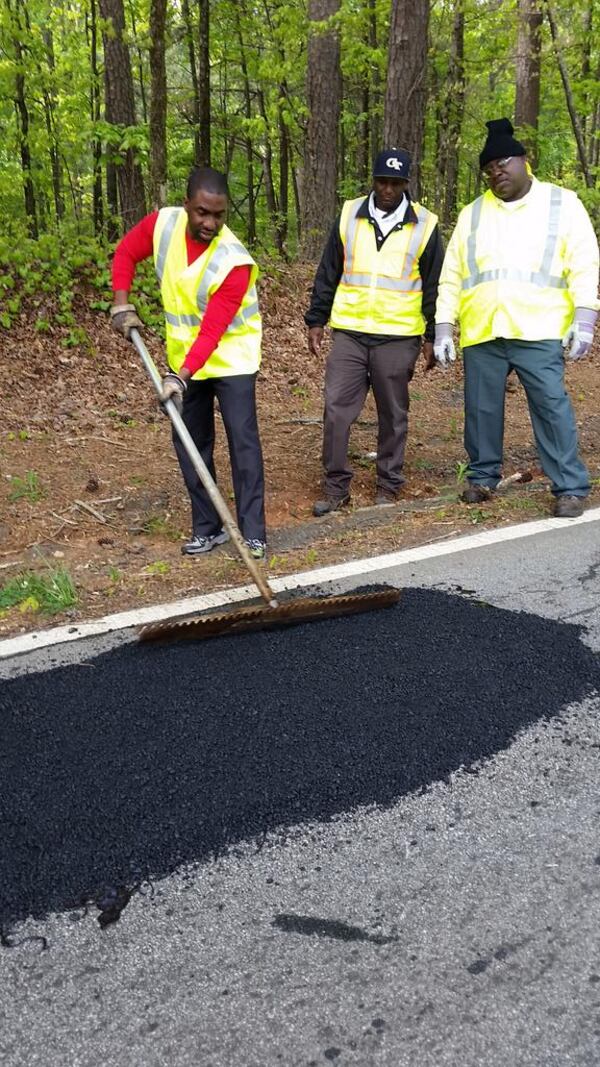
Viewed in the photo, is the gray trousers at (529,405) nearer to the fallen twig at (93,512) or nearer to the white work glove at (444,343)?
the white work glove at (444,343)

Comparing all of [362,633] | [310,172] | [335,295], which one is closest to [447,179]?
[310,172]

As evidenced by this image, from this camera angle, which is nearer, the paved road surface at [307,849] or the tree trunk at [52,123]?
the paved road surface at [307,849]

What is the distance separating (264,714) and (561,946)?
114cm

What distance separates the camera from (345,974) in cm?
166

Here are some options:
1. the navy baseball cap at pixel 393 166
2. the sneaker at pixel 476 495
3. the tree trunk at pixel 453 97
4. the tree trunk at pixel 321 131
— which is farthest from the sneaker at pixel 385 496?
the tree trunk at pixel 453 97

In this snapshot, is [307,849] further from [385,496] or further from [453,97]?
[453,97]

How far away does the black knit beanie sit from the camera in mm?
4512

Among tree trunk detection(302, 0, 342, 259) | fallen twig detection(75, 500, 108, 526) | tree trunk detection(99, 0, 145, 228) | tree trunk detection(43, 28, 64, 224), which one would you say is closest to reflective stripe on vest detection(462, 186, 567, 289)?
fallen twig detection(75, 500, 108, 526)

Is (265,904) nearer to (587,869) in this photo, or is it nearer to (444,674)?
(587,869)

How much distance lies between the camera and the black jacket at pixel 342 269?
195 inches

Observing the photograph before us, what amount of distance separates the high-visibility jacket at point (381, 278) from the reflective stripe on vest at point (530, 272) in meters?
0.28

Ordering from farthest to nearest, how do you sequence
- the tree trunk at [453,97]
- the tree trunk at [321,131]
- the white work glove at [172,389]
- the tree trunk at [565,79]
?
the tree trunk at [453,97]
the tree trunk at [321,131]
the tree trunk at [565,79]
the white work glove at [172,389]

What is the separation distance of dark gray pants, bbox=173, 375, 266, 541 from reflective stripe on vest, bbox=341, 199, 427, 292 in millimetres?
1151

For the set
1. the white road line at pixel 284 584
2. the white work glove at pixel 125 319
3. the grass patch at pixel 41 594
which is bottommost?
the white road line at pixel 284 584
